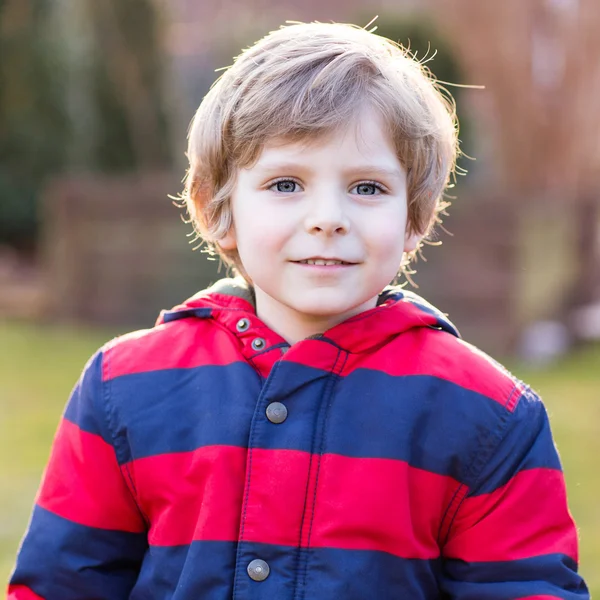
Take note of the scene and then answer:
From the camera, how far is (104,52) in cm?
1005

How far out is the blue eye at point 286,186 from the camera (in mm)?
1660

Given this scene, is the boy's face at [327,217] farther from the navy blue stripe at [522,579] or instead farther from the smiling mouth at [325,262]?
the navy blue stripe at [522,579]

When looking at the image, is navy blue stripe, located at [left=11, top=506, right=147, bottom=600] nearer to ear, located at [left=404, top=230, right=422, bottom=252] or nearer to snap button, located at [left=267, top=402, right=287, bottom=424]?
snap button, located at [left=267, top=402, right=287, bottom=424]

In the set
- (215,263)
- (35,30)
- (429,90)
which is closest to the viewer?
(429,90)

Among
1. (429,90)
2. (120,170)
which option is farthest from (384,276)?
(120,170)

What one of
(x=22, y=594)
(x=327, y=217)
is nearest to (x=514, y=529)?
(x=327, y=217)

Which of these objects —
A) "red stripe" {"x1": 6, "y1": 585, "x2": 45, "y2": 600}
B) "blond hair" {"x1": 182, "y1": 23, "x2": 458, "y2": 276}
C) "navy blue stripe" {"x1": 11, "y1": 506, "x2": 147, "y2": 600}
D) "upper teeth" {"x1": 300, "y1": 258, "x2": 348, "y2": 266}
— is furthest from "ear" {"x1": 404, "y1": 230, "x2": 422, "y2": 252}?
"red stripe" {"x1": 6, "y1": 585, "x2": 45, "y2": 600}

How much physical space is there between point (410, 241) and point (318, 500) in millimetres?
517

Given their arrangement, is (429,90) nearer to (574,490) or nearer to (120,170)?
(574,490)

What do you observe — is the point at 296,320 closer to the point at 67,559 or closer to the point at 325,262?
the point at 325,262

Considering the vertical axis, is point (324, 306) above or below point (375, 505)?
above

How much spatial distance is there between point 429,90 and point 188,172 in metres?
0.48

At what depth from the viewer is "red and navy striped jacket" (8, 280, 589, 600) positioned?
1.60 meters

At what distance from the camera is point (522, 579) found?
63.5 inches
